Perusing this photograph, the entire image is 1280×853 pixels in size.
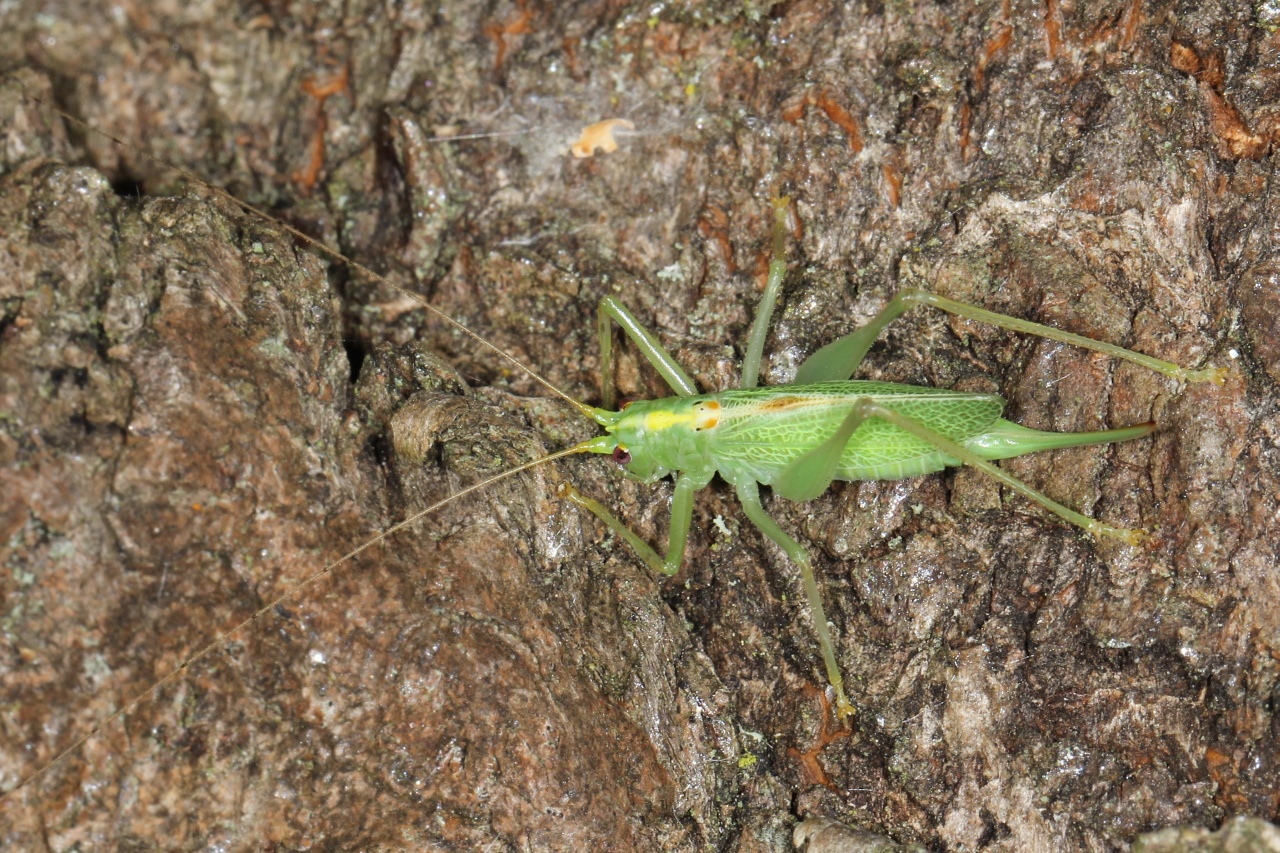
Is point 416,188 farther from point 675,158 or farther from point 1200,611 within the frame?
point 1200,611

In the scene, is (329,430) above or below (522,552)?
above

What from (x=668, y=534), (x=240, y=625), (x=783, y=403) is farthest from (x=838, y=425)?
(x=240, y=625)

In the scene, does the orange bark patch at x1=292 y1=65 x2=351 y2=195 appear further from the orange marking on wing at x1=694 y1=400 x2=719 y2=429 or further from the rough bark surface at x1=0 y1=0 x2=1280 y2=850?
the orange marking on wing at x1=694 y1=400 x2=719 y2=429

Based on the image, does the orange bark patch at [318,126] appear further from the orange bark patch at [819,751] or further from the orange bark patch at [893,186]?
the orange bark patch at [819,751]

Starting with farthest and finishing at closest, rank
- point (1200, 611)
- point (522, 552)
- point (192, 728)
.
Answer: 1. point (522, 552)
2. point (1200, 611)
3. point (192, 728)

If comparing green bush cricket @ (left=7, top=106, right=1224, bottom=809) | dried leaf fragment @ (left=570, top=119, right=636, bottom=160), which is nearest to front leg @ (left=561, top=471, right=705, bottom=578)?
green bush cricket @ (left=7, top=106, right=1224, bottom=809)

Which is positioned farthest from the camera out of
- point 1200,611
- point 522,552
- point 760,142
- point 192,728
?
point 760,142

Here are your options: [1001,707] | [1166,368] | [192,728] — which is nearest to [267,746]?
[192,728]
